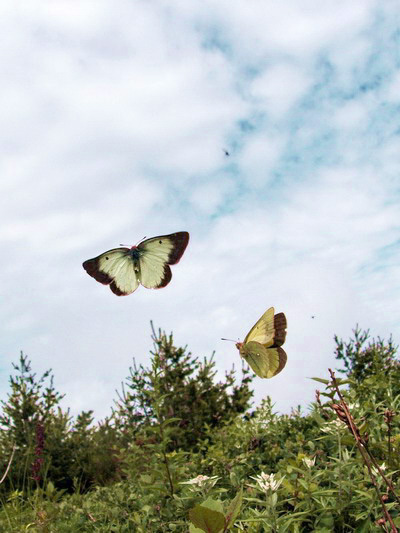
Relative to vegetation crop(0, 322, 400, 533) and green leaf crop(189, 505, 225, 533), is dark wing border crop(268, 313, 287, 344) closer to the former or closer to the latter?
vegetation crop(0, 322, 400, 533)

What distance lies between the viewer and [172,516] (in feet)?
12.0

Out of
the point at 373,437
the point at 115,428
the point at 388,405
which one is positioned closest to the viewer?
the point at 373,437

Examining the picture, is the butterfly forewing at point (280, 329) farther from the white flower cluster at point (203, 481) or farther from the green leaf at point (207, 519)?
the green leaf at point (207, 519)

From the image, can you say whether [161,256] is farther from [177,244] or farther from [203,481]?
[203,481]

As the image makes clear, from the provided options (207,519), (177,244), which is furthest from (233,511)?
(177,244)

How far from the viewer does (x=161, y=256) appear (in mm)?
3609

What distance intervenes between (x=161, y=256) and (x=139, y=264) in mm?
202

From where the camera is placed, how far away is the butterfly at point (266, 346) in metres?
3.27

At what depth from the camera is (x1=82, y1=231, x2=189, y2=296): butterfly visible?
11.6 feet

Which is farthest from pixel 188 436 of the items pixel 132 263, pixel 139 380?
pixel 132 263

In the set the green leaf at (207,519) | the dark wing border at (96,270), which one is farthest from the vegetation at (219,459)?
the dark wing border at (96,270)

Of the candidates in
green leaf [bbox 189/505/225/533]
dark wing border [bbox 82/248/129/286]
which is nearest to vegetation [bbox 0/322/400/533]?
green leaf [bbox 189/505/225/533]

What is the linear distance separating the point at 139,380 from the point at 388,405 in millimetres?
5536

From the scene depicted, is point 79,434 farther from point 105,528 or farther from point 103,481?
point 105,528
